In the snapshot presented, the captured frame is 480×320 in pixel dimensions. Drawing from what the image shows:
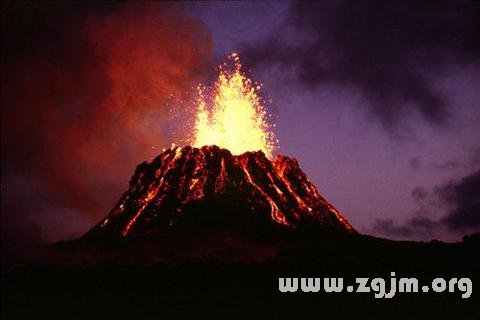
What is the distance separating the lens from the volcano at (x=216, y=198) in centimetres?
8519

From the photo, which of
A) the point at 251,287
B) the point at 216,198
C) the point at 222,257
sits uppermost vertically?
the point at 216,198

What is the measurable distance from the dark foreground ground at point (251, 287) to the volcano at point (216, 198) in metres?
8.89

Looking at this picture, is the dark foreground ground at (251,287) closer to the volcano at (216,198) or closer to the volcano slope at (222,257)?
the volcano slope at (222,257)

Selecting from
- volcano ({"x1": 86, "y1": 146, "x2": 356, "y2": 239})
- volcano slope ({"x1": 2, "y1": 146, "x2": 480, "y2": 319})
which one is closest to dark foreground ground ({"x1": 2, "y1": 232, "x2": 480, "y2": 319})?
volcano slope ({"x1": 2, "y1": 146, "x2": 480, "y2": 319})

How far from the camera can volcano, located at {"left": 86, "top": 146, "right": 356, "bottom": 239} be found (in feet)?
279

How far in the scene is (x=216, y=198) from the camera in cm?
9050

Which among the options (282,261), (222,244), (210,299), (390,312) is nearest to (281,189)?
(222,244)

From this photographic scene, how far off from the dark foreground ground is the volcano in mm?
8886

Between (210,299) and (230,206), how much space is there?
27301 mm

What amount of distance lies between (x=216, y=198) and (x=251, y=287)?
2618 centimetres

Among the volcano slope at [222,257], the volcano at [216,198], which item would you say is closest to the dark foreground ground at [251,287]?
the volcano slope at [222,257]

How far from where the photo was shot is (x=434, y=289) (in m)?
65.6

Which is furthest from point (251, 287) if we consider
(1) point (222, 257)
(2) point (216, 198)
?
(2) point (216, 198)

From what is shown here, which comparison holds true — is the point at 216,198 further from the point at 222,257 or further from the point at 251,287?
the point at 251,287
